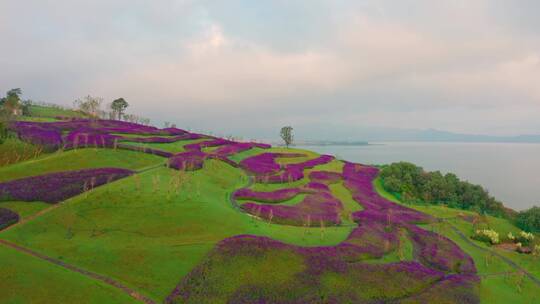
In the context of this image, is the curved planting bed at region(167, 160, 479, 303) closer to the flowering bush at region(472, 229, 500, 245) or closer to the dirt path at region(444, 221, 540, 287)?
the dirt path at region(444, 221, 540, 287)

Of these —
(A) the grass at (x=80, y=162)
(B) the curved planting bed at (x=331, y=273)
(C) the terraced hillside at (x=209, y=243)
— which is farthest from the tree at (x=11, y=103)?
(B) the curved planting bed at (x=331, y=273)

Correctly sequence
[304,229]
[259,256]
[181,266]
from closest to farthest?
[181,266] → [259,256] → [304,229]

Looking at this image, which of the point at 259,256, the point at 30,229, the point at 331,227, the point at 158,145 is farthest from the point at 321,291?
the point at 158,145

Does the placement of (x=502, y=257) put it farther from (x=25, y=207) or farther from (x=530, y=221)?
(x=25, y=207)

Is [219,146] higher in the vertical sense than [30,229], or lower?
higher

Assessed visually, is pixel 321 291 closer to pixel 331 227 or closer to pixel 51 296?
pixel 331 227

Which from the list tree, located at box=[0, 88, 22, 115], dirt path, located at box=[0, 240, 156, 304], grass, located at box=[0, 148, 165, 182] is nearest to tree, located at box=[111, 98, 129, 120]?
tree, located at box=[0, 88, 22, 115]
